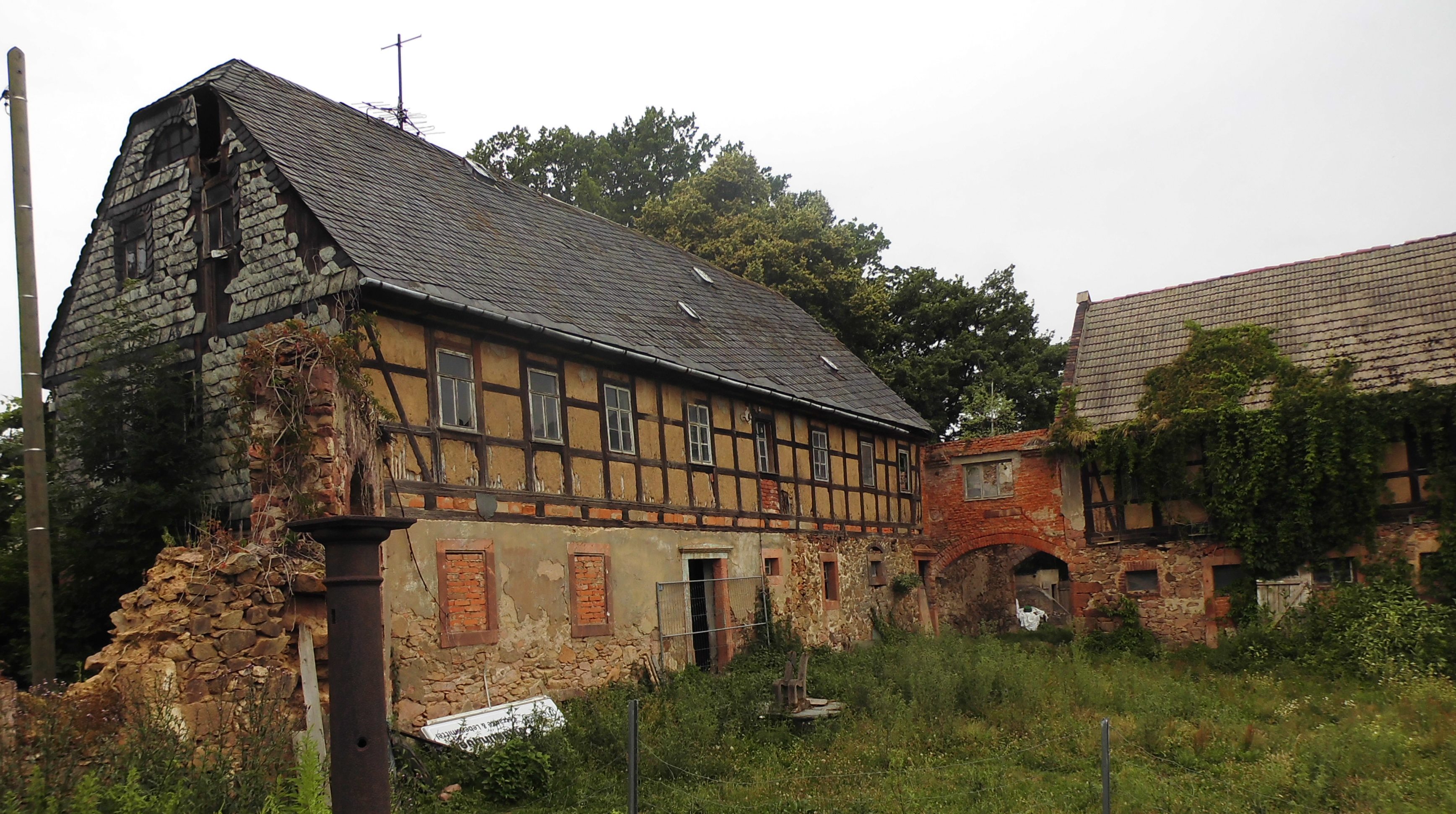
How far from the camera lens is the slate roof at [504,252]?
1320cm

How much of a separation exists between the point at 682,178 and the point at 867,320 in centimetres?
1228

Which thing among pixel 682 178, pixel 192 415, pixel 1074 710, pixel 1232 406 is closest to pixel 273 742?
pixel 192 415

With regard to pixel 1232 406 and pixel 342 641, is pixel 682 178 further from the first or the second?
pixel 342 641

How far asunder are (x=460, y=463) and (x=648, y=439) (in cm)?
380

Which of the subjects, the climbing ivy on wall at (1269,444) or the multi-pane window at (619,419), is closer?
the multi-pane window at (619,419)

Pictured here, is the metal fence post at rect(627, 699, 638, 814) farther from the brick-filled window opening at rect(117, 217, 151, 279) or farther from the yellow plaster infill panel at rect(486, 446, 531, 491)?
the brick-filled window opening at rect(117, 217, 151, 279)

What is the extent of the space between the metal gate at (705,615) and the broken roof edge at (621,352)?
3033 mm

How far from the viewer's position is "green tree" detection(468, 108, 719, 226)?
3866cm

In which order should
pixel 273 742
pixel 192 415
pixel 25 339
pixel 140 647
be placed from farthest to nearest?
pixel 192 415
pixel 25 339
pixel 140 647
pixel 273 742

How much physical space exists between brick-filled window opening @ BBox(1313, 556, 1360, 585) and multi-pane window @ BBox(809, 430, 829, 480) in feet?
28.8

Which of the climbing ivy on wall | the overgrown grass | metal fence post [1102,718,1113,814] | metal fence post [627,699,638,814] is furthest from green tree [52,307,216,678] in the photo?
the climbing ivy on wall

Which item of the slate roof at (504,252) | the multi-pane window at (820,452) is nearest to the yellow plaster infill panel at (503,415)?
the slate roof at (504,252)

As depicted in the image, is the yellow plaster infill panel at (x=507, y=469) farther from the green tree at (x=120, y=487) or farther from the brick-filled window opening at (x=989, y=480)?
the brick-filled window opening at (x=989, y=480)

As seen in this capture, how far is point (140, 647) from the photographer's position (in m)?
9.06
